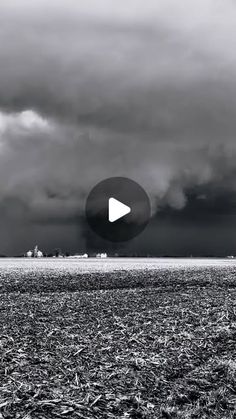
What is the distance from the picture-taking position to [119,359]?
1457 cm

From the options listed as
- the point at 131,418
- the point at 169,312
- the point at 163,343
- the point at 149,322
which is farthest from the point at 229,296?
the point at 131,418

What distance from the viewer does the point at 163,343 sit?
52.8 ft

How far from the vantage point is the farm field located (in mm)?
11773

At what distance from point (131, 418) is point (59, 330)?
22.2 ft

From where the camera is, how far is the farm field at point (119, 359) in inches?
464

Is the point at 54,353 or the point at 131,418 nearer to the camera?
the point at 131,418

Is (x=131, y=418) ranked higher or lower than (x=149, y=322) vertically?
lower

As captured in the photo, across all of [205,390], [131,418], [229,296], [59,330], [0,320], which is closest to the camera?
[131,418]

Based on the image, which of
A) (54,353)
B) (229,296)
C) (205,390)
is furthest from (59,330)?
(229,296)

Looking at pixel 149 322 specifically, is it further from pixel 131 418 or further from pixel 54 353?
pixel 131 418

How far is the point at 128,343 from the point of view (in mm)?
16000

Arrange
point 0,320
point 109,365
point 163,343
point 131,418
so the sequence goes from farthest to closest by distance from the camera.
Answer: point 0,320 → point 163,343 → point 109,365 → point 131,418

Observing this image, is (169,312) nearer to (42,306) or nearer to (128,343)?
(128,343)

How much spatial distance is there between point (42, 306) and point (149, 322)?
6515mm
